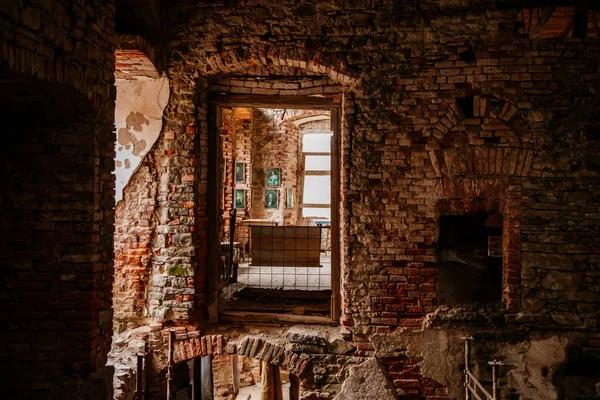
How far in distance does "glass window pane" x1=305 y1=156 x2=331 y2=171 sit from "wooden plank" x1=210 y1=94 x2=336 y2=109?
5.88 m

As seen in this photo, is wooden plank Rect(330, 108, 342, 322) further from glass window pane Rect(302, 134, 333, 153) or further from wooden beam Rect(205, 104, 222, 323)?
glass window pane Rect(302, 134, 333, 153)

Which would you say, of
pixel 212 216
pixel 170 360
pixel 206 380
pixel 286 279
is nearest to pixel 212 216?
pixel 212 216

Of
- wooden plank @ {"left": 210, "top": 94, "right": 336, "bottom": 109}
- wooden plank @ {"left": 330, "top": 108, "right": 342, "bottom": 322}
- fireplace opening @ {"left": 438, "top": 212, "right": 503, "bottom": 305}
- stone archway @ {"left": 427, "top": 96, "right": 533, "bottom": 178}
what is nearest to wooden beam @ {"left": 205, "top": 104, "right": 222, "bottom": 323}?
wooden plank @ {"left": 210, "top": 94, "right": 336, "bottom": 109}

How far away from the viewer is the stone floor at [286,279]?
648 cm

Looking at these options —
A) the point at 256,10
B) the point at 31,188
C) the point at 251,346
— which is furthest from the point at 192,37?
the point at 251,346

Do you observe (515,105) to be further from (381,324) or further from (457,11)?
(381,324)

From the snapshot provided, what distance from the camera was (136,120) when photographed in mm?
4805

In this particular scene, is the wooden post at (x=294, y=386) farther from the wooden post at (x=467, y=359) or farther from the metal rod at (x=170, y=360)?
the wooden post at (x=467, y=359)

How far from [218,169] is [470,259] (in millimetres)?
2953

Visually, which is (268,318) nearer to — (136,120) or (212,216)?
(212,216)

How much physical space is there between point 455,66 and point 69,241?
3841mm

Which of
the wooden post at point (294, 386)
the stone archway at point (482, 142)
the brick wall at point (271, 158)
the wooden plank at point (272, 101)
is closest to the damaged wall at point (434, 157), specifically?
the stone archway at point (482, 142)

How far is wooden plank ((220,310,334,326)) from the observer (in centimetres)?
494

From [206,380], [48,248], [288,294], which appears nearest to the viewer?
[48,248]
